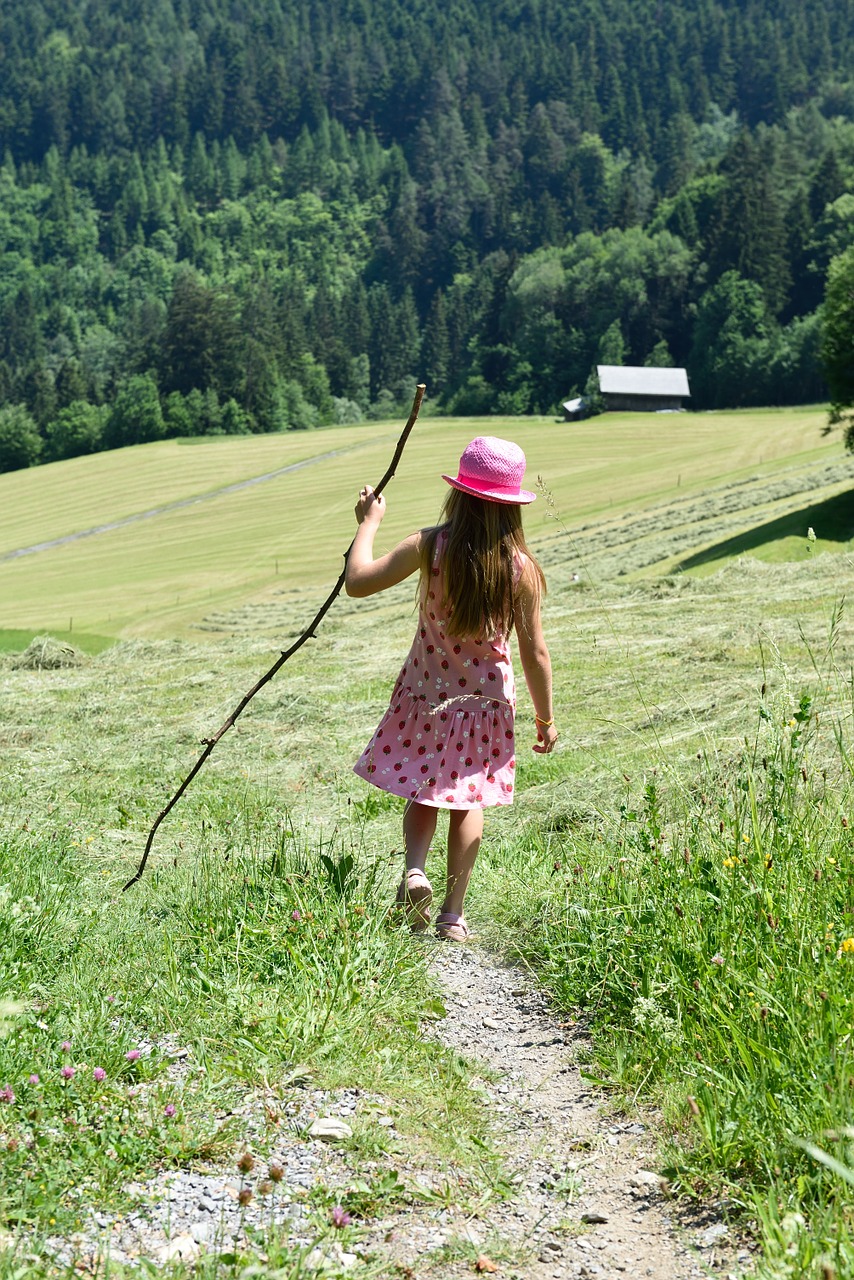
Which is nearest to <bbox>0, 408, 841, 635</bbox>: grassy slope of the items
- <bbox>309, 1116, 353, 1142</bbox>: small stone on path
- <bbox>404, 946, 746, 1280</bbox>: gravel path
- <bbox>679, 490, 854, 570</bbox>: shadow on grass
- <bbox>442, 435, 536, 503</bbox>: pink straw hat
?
<bbox>679, 490, 854, 570</bbox>: shadow on grass

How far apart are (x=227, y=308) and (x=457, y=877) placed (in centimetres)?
9957

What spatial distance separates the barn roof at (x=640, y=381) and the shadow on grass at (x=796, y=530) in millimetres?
48998

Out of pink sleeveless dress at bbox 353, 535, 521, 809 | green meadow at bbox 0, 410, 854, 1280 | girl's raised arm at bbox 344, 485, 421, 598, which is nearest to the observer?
green meadow at bbox 0, 410, 854, 1280

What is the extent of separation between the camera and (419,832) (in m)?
4.91

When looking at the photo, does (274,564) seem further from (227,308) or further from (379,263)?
(379,263)

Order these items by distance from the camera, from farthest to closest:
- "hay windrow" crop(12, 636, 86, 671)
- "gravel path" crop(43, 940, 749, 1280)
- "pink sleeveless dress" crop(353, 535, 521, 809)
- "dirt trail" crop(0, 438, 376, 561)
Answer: "dirt trail" crop(0, 438, 376, 561), "hay windrow" crop(12, 636, 86, 671), "pink sleeveless dress" crop(353, 535, 521, 809), "gravel path" crop(43, 940, 749, 1280)

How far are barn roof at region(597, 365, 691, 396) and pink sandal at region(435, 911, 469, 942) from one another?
232 feet

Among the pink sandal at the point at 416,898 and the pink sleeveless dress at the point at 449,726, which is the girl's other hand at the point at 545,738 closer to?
the pink sleeveless dress at the point at 449,726

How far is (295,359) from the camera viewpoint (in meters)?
107

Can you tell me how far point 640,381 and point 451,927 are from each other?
241 ft

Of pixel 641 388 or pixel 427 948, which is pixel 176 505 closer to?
pixel 641 388

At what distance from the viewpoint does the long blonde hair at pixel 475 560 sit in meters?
4.69

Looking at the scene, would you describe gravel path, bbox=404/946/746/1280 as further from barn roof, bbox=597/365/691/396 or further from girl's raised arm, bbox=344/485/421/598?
barn roof, bbox=597/365/691/396

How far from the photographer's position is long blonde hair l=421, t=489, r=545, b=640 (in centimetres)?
469
